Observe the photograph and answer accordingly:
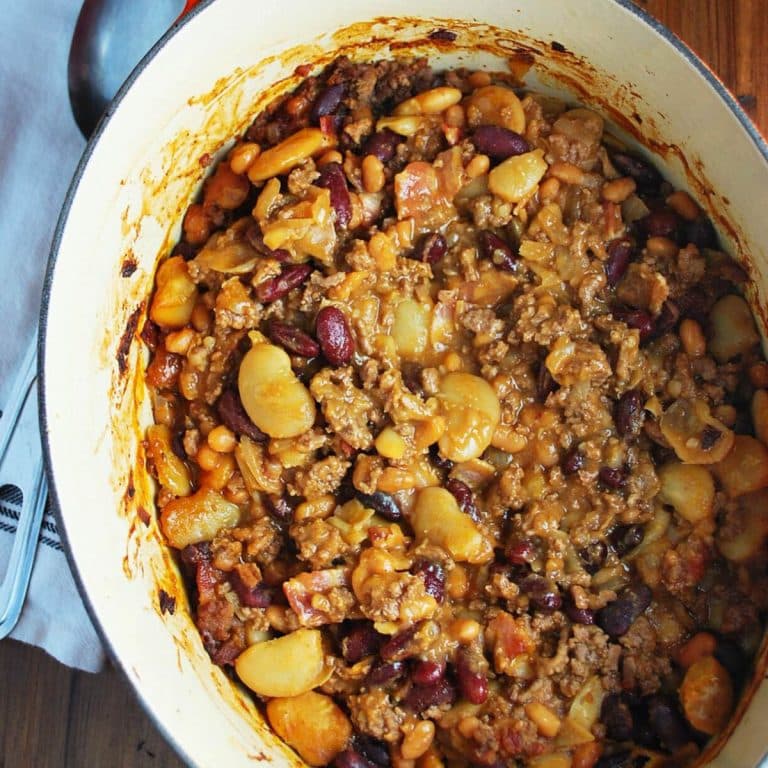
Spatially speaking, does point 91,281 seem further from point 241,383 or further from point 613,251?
point 613,251

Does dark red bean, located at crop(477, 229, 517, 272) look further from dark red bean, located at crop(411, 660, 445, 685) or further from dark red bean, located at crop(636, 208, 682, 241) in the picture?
dark red bean, located at crop(411, 660, 445, 685)

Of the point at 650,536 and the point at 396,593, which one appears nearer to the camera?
the point at 396,593

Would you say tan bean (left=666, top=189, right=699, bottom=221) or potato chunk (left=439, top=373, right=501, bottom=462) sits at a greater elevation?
tan bean (left=666, top=189, right=699, bottom=221)

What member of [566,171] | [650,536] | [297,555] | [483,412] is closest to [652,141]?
[566,171]

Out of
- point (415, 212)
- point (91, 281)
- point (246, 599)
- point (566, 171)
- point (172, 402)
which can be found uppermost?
point (566, 171)

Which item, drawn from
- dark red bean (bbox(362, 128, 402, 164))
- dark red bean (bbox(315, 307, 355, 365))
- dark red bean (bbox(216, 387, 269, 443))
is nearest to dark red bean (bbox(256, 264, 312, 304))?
dark red bean (bbox(315, 307, 355, 365))

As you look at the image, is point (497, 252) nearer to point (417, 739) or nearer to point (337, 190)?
point (337, 190)

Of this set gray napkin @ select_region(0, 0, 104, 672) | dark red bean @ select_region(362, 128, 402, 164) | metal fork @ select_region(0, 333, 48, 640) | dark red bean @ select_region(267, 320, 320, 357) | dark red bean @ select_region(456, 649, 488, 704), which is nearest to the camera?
dark red bean @ select_region(456, 649, 488, 704)
